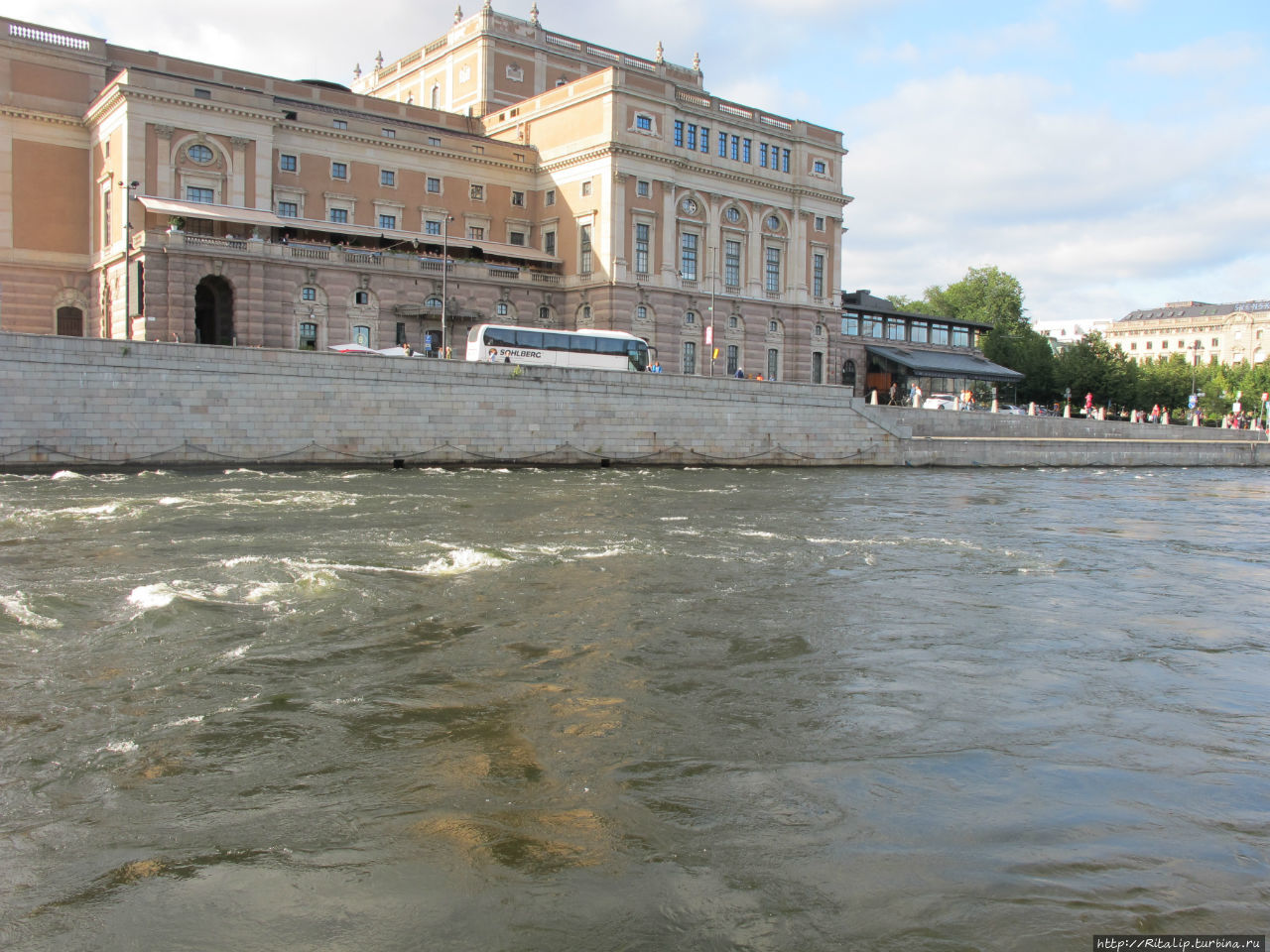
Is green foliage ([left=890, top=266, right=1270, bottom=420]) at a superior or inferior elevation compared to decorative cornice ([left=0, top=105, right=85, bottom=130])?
inferior

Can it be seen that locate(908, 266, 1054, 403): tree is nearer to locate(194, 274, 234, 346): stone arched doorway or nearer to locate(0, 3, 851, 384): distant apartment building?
locate(0, 3, 851, 384): distant apartment building

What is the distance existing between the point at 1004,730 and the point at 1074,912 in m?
2.94

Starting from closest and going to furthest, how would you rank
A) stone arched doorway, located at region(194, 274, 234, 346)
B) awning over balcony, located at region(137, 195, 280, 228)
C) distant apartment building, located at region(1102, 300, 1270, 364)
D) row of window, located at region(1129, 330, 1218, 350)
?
awning over balcony, located at region(137, 195, 280, 228) → stone arched doorway, located at region(194, 274, 234, 346) → distant apartment building, located at region(1102, 300, 1270, 364) → row of window, located at region(1129, 330, 1218, 350)

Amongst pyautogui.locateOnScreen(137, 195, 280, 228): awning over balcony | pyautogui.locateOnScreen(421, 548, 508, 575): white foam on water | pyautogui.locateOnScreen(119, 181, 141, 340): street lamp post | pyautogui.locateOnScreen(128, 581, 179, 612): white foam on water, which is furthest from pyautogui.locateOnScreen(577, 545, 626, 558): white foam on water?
pyautogui.locateOnScreen(119, 181, 141, 340): street lamp post

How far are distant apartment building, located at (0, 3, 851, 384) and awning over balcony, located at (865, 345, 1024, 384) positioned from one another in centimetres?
432

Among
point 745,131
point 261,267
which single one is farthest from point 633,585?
point 745,131

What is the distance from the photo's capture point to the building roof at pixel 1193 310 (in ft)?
447

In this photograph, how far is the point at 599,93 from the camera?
168ft

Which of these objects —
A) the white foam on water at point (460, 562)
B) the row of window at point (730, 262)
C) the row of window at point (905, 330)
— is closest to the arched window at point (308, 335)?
the row of window at point (730, 262)

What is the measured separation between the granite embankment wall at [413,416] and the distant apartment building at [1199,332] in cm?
9968

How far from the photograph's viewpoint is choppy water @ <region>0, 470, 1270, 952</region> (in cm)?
554

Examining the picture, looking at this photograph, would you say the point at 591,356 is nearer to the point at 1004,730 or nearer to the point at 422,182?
the point at 422,182

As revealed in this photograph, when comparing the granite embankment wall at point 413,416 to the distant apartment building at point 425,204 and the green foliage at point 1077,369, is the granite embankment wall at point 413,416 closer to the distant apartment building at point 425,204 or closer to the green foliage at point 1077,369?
the distant apartment building at point 425,204

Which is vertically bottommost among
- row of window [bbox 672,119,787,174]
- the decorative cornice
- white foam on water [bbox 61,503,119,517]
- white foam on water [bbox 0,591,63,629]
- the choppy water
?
the choppy water
